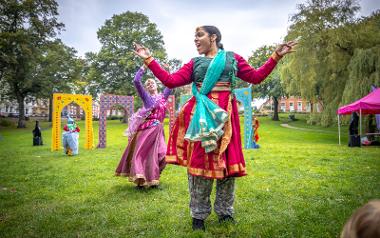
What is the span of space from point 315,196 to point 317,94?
57.9ft

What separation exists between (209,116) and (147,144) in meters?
2.78

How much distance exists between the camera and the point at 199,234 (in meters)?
3.25

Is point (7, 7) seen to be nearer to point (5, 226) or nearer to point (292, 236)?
point (5, 226)

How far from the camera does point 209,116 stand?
3244 millimetres

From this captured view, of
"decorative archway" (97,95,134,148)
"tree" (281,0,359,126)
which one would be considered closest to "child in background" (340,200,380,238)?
"decorative archway" (97,95,134,148)

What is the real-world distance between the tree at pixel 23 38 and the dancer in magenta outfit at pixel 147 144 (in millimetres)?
18079

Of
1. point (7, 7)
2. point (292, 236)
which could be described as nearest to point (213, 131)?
point (292, 236)

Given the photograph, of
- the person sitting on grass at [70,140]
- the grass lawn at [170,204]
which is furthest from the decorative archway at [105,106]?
the grass lawn at [170,204]

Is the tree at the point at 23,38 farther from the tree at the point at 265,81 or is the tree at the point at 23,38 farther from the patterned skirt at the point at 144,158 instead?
the tree at the point at 265,81

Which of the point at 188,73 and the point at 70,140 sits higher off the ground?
the point at 188,73

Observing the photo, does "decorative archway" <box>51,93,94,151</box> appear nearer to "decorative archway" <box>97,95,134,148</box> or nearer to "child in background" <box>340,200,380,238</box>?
"decorative archway" <box>97,95,134,148</box>

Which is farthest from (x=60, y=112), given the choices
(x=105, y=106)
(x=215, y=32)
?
(x=215, y=32)

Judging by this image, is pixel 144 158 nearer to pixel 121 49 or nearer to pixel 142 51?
pixel 142 51

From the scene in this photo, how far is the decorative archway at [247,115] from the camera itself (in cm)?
1606
